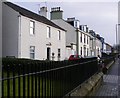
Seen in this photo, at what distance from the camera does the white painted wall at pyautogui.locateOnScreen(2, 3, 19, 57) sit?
79.0ft

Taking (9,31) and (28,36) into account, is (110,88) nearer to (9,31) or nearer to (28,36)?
(28,36)

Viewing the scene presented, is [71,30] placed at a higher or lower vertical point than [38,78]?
higher

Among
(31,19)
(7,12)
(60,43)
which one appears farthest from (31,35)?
(60,43)

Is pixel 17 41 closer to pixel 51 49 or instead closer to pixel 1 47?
pixel 1 47

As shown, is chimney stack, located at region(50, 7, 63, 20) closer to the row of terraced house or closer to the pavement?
the row of terraced house

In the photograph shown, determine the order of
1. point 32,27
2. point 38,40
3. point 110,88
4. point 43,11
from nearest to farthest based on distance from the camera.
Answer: point 110,88
point 32,27
point 38,40
point 43,11

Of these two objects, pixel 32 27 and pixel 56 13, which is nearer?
pixel 32 27

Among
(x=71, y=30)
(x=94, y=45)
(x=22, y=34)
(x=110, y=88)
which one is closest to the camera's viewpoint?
(x=110, y=88)

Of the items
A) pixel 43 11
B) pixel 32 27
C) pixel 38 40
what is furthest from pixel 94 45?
pixel 32 27

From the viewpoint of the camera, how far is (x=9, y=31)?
24812 mm

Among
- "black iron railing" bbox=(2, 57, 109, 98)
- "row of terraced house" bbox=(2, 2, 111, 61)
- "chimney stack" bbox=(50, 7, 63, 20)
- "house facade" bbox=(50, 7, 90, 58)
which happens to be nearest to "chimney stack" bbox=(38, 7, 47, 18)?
"row of terraced house" bbox=(2, 2, 111, 61)

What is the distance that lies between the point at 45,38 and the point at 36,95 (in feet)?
86.0

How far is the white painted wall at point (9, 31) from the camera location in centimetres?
2408

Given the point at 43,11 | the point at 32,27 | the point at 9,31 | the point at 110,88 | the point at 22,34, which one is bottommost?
the point at 110,88
